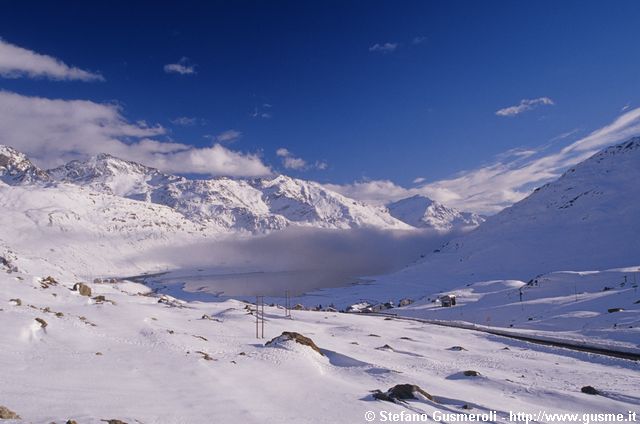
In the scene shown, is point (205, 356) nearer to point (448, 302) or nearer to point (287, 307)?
point (287, 307)

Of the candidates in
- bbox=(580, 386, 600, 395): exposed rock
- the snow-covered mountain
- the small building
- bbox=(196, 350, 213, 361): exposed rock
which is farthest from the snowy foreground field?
the snow-covered mountain

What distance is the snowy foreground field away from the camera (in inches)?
567

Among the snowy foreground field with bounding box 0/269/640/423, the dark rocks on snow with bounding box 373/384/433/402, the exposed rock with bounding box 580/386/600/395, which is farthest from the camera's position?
the exposed rock with bounding box 580/386/600/395

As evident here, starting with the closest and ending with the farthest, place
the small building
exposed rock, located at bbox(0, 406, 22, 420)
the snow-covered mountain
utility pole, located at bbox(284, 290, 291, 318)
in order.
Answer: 1. exposed rock, located at bbox(0, 406, 22, 420)
2. utility pole, located at bbox(284, 290, 291, 318)
3. the small building
4. the snow-covered mountain

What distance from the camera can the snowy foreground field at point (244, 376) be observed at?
47.2 feet

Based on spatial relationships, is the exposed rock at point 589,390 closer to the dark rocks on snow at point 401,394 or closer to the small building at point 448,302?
the dark rocks on snow at point 401,394

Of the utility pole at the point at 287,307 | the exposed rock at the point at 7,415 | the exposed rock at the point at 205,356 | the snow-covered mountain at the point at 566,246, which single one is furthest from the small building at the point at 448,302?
the exposed rock at the point at 7,415

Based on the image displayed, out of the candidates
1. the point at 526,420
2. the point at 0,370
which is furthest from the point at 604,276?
the point at 0,370

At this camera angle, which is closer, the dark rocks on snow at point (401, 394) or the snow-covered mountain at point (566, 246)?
the dark rocks on snow at point (401, 394)

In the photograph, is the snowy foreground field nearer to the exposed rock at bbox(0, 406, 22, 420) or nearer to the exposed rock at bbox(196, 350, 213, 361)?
the exposed rock at bbox(196, 350, 213, 361)

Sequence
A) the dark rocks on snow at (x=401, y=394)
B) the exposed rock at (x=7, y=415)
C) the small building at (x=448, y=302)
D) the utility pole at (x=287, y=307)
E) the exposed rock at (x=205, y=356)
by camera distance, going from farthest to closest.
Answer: the small building at (x=448, y=302) → the utility pole at (x=287, y=307) → the exposed rock at (x=205, y=356) → the dark rocks on snow at (x=401, y=394) → the exposed rock at (x=7, y=415)

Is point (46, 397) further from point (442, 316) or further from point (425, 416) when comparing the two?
point (442, 316)

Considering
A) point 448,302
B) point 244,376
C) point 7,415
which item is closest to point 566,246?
point 448,302

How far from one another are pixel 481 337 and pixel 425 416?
107 feet
